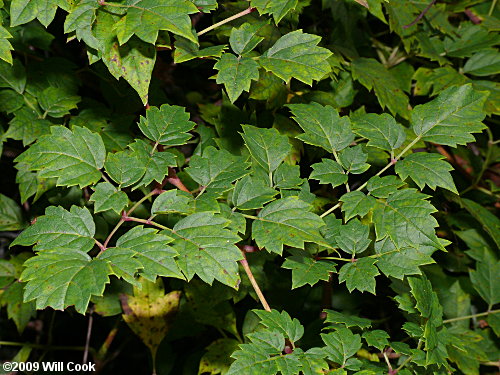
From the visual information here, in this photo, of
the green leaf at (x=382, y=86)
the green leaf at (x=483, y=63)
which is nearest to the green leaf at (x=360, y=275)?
the green leaf at (x=382, y=86)

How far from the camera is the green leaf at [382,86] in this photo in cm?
179

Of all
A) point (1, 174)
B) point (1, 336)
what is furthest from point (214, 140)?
point (1, 336)

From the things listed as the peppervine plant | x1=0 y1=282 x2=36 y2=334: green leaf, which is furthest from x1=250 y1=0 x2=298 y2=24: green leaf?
x1=0 y1=282 x2=36 y2=334: green leaf

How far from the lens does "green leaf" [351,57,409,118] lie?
1.79 metres

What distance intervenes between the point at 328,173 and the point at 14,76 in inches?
39.6

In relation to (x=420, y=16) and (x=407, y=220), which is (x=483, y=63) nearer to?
(x=420, y=16)

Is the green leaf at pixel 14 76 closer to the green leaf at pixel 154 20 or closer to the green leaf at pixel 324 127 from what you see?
the green leaf at pixel 154 20

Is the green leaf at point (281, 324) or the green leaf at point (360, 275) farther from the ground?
the green leaf at point (360, 275)

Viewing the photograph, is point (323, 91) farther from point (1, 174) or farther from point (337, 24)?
point (1, 174)

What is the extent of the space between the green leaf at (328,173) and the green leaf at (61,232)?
51cm

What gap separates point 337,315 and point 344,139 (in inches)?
16.8

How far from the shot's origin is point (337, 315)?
4.33ft

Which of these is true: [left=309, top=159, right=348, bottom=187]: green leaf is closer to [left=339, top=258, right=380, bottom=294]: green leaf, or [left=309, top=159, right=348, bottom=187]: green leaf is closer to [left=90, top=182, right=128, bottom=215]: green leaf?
[left=339, top=258, right=380, bottom=294]: green leaf

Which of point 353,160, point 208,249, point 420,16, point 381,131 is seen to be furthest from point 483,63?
point 208,249
